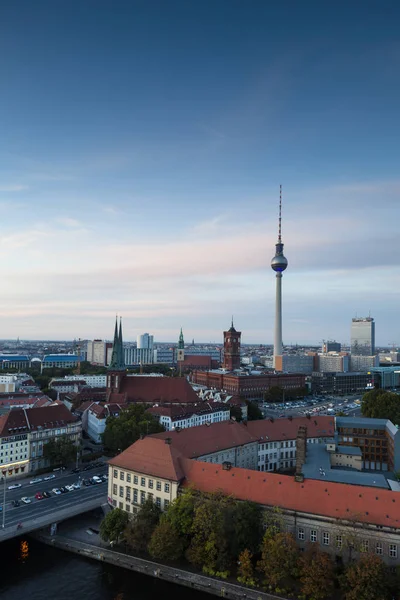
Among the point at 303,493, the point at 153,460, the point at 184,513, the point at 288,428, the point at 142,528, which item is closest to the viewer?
the point at 303,493

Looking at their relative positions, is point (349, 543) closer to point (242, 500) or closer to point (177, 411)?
point (242, 500)

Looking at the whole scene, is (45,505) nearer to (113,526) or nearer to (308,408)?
(113,526)

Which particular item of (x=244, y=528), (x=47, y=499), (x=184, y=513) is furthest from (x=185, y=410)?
(x=244, y=528)

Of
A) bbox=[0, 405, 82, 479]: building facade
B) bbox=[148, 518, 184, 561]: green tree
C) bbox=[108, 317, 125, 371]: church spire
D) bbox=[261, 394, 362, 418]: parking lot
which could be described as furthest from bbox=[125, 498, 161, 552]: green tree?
bbox=[261, 394, 362, 418]: parking lot

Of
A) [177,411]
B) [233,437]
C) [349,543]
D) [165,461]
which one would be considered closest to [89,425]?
[177,411]

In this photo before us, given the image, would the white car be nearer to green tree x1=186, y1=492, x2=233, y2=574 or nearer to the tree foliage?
green tree x1=186, y1=492, x2=233, y2=574

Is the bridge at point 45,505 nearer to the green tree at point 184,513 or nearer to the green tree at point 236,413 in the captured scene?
the green tree at point 184,513

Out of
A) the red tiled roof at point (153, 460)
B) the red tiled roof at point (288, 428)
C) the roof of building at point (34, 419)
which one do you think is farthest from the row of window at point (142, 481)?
the roof of building at point (34, 419)
